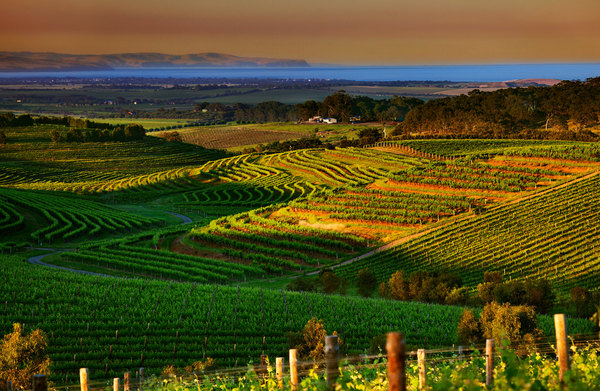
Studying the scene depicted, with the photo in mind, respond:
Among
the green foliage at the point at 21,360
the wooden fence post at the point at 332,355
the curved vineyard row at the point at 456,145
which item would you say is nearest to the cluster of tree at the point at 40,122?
the curved vineyard row at the point at 456,145

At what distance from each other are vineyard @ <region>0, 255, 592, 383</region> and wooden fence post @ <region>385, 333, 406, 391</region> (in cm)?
1948

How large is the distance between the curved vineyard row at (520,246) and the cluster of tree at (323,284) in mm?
4734

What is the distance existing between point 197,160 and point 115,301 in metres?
113

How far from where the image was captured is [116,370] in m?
25.8

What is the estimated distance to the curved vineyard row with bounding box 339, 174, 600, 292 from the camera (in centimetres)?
4612

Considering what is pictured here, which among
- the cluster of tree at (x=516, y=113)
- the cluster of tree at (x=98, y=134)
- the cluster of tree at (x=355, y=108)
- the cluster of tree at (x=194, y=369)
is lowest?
the cluster of tree at (x=194, y=369)

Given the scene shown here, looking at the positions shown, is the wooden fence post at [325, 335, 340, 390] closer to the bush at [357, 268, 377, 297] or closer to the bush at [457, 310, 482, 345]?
the bush at [457, 310, 482, 345]

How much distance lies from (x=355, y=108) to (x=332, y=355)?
185169mm

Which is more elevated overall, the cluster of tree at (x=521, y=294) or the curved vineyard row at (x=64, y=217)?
the curved vineyard row at (x=64, y=217)

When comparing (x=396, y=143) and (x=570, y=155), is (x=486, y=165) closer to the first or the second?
(x=570, y=155)

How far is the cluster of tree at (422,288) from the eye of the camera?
4144 centimetres

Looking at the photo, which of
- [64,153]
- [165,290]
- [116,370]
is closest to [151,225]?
[165,290]

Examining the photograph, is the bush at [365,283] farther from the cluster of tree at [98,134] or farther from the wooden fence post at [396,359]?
the cluster of tree at [98,134]

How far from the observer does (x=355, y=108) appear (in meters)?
191
